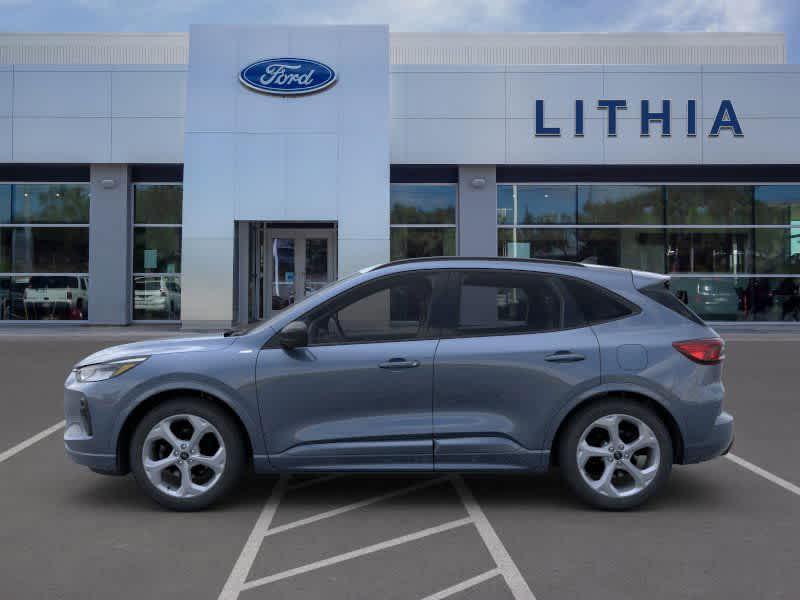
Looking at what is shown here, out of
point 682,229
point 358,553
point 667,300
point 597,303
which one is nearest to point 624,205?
point 682,229

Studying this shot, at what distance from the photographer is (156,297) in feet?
80.5

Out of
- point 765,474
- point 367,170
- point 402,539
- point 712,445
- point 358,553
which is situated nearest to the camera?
point 358,553

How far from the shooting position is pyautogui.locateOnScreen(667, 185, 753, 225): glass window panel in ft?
80.0

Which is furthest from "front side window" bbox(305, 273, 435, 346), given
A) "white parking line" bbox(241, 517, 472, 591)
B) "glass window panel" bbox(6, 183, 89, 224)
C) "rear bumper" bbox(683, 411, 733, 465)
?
"glass window panel" bbox(6, 183, 89, 224)

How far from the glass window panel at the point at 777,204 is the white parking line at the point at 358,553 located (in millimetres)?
21765

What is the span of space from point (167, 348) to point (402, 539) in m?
1.97

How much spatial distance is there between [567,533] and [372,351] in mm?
1605

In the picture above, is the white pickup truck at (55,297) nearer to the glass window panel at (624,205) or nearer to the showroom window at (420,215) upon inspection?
the showroom window at (420,215)

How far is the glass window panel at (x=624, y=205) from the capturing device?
24.3 metres

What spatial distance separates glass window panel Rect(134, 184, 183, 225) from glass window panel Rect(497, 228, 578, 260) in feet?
30.2

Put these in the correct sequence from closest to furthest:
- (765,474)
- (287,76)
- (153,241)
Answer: (765,474), (287,76), (153,241)

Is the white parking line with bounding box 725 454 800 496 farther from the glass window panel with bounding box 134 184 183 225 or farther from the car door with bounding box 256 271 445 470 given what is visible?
the glass window panel with bounding box 134 184 183 225

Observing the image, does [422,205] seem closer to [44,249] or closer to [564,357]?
[44,249]

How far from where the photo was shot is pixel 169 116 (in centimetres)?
2298
